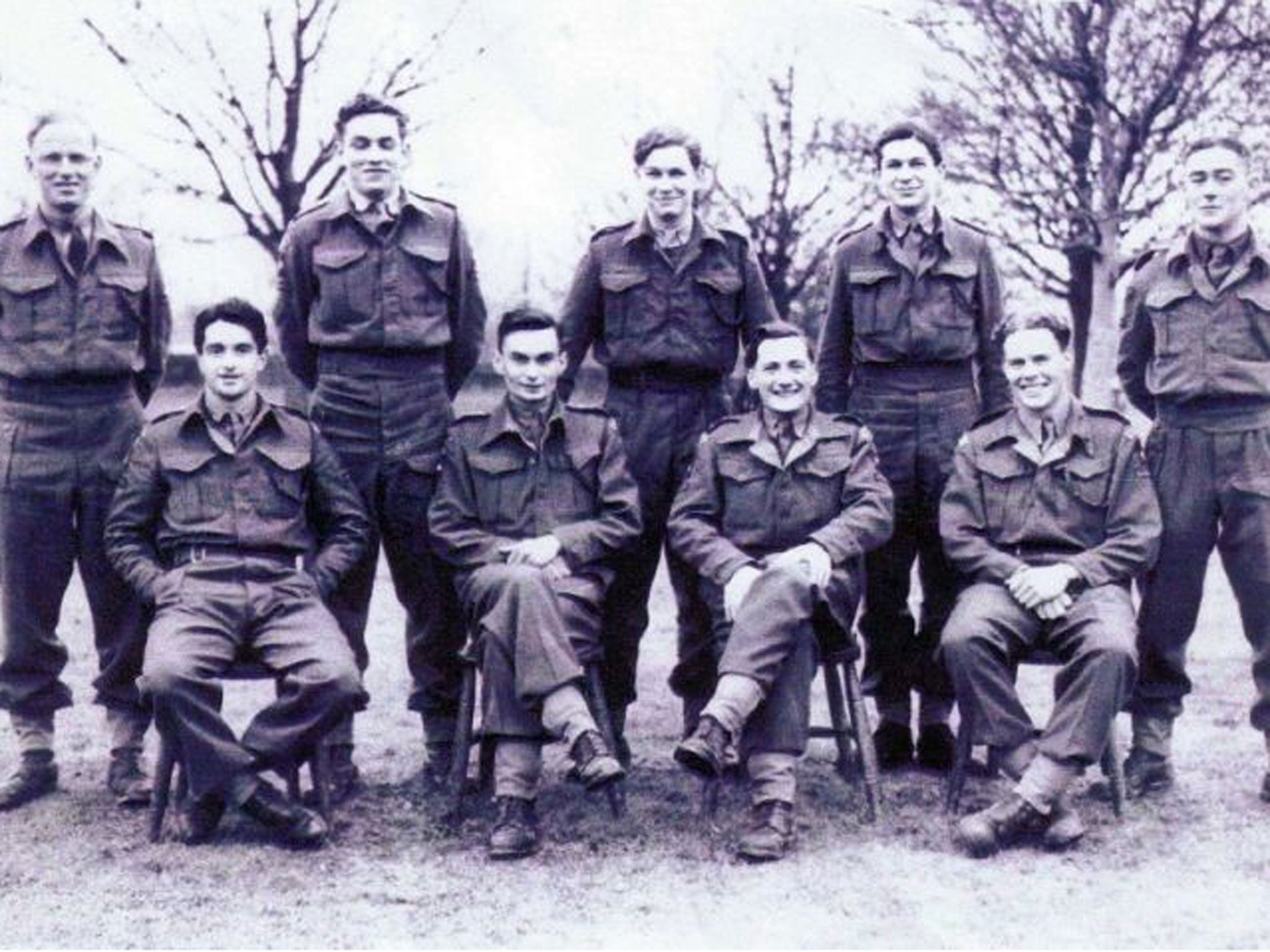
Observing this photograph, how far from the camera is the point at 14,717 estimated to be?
16.5 feet

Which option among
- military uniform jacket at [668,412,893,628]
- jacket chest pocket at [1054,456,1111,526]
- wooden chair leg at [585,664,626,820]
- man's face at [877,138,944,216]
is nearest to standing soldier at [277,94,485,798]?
wooden chair leg at [585,664,626,820]

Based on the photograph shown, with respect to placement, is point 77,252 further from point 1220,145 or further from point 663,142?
point 1220,145

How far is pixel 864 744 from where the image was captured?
4727 mm

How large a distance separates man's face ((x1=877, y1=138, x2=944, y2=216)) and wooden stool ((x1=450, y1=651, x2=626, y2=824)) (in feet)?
5.90

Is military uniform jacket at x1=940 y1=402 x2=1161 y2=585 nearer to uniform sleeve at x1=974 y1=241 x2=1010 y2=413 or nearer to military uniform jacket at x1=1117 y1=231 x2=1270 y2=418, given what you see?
Answer: military uniform jacket at x1=1117 y1=231 x2=1270 y2=418

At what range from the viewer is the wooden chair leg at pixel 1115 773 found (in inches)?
182

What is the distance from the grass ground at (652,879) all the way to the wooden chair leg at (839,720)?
79mm

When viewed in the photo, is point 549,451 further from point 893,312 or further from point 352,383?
point 893,312

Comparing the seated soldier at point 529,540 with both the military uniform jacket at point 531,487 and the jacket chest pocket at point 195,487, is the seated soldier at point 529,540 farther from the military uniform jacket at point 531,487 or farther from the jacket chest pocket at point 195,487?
the jacket chest pocket at point 195,487

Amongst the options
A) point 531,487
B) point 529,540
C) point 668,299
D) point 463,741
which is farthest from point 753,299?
point 463,741

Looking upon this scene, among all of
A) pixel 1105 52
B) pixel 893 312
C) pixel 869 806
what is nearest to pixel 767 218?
pixel 1105 52

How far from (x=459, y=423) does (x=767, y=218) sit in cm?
784

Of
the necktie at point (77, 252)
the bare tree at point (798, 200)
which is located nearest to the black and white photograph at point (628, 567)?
the necktie at point (77, 252)

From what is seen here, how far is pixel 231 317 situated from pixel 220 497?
535 millimetres
